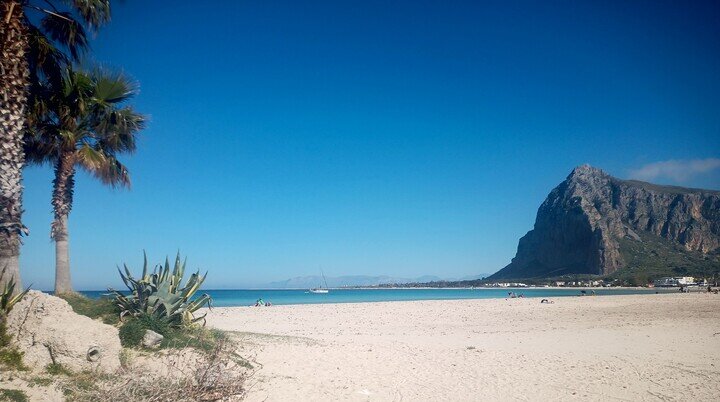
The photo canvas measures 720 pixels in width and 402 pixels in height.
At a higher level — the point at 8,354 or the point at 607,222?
the point at 607,222

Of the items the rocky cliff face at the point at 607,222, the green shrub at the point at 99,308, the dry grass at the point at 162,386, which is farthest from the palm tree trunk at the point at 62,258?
the rocky cliff face at the point at 607,222

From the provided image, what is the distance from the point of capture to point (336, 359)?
10078 millimetres

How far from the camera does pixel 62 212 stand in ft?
39.9

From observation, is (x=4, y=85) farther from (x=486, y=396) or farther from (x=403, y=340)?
(x=403, y=340)

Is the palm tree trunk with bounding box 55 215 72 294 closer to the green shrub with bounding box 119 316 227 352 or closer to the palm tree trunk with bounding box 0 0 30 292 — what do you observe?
the palm tree trunk with bounding box 0 0 30 292

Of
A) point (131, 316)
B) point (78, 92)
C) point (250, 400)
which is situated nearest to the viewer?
point (250, 400)

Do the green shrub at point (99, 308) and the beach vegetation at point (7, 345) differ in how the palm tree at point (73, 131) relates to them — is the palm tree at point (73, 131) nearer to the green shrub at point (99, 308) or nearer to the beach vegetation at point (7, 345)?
the green shrub at point (99, 308)

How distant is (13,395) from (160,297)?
3624 mm

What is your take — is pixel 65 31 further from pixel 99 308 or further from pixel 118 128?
pixel 99 308

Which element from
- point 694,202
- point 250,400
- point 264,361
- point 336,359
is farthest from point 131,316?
point 694,202

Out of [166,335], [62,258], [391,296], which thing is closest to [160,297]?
[166,335]

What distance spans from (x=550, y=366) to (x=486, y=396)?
3177 mm

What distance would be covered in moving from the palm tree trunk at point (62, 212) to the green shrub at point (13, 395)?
271 inches

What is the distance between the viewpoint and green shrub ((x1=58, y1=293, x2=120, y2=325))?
8587 millimetres
